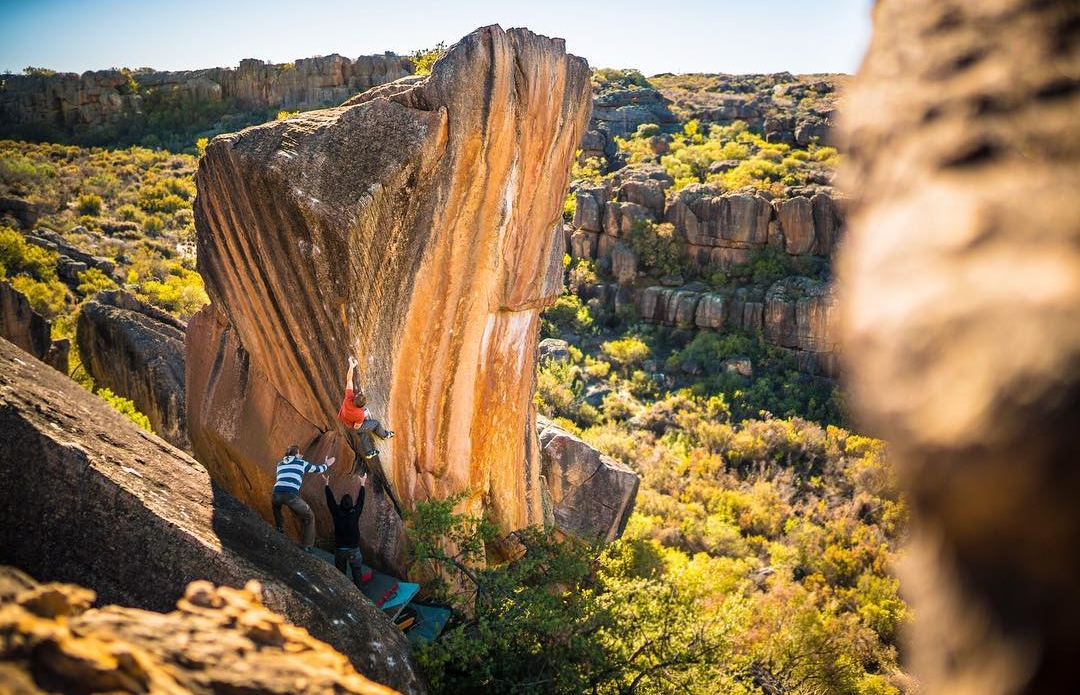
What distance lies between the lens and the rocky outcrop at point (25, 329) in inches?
527

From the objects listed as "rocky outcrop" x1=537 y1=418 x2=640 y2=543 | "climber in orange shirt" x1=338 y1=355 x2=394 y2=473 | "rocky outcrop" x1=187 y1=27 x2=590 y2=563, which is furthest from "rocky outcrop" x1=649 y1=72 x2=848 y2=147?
"climber in orange shirt" x1=338 y1=355 x2=394 y2=473

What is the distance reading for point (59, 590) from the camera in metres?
2.43

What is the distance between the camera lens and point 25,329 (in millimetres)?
13727

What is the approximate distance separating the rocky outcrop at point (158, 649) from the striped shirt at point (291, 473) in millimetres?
5110

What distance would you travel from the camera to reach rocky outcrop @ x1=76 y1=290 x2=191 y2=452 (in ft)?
42.6

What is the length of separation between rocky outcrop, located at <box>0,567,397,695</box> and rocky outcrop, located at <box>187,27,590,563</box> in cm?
538

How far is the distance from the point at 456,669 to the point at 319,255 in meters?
4.49

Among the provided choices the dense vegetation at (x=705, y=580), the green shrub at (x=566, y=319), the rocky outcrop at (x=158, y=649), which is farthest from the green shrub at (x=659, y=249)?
the rocky outcrop at (x=158, y=649)

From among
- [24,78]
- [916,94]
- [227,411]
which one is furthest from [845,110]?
[24,78]

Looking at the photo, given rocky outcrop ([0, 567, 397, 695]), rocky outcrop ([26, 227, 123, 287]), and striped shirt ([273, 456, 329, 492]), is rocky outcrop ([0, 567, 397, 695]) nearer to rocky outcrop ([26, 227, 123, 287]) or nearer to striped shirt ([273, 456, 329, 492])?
striped shirt ([273, 456, 329, 492])

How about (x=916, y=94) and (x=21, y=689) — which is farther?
(x=21, y=689)

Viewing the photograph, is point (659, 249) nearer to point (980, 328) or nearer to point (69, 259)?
point (69, 259)

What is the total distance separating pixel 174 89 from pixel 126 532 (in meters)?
53.0

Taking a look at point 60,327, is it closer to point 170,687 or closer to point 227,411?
point 227,411
